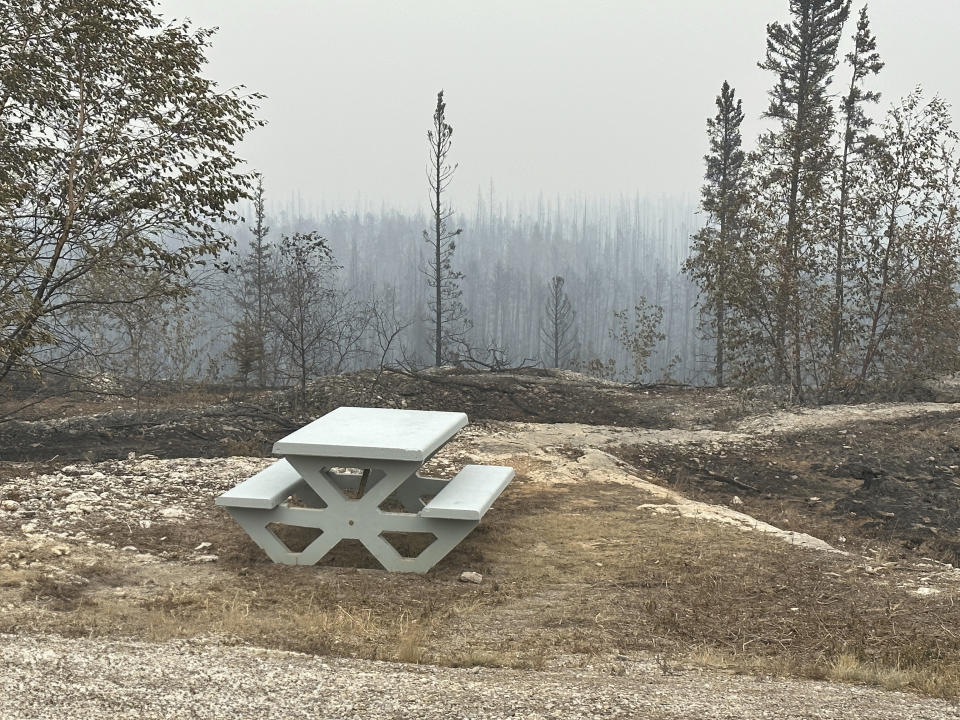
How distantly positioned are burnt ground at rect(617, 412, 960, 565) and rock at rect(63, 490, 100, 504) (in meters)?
5.49

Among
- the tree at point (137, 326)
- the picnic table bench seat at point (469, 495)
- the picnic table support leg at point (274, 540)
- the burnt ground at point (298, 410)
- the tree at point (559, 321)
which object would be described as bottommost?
the picnic table support leg at point (274, 540)

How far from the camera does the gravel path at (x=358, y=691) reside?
3.63 m

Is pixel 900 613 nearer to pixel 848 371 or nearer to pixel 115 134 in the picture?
pixel 115 134


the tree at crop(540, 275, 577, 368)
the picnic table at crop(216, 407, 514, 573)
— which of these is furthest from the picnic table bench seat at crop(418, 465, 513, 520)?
the tree at crop(540, 275, 577, 368)

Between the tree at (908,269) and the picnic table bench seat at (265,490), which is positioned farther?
the tree at (908,269)


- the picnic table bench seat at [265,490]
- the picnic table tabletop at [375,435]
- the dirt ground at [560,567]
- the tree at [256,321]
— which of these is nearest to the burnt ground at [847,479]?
the dirt ground at [560,567]

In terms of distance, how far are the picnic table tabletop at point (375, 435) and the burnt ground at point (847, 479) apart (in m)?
3.37

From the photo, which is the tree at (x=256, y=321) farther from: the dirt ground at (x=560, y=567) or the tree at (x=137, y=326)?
the dirt ground at (x=560, y=567)

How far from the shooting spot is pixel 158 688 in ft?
12.6

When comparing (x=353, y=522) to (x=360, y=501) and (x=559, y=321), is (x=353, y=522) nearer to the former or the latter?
(x=360, y=501)

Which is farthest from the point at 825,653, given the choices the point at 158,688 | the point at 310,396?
the point at 310,396

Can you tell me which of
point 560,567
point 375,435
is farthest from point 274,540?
point 560,567

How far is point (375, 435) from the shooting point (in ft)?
19.9

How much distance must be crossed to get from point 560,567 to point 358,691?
8.04 feet
